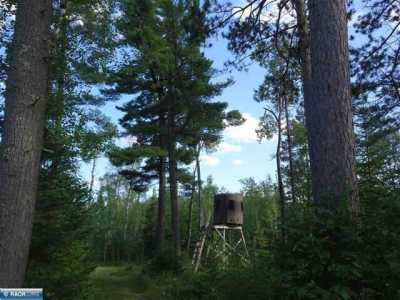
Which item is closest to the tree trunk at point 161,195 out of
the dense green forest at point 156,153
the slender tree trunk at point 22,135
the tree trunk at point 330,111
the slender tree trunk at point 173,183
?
the slender tree trunk at point 173,183

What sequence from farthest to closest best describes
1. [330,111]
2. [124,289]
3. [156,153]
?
[156,153]
[124,289]
[330,111]

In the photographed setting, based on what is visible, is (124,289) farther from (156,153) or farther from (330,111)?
(330,111)

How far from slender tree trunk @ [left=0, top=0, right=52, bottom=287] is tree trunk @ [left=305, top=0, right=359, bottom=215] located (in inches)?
122

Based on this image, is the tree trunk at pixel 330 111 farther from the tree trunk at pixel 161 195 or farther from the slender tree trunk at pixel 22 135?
the tree trunk at pixel 161 195

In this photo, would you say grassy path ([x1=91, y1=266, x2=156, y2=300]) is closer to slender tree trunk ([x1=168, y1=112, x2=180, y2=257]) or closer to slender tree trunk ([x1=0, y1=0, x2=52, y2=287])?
slender tree trunk ([x1=168, y1=112, x2=180, y2=257])

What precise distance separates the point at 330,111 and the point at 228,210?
13.8 meters

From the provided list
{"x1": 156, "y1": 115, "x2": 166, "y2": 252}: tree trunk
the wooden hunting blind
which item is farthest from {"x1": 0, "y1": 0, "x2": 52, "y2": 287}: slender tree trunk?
{"x1": 156, "y1": 115, "x2": 166, "y2": 252}: tree trunk

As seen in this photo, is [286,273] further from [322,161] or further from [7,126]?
[7,126]

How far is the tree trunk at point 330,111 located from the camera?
452 centimetres

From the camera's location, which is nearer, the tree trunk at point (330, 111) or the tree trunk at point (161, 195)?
the tree trunk at point (330, 111)

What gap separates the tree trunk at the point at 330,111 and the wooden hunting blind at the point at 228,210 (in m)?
13.5

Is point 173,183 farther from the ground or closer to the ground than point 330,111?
farther from the ground

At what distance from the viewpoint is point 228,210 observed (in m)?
18.3

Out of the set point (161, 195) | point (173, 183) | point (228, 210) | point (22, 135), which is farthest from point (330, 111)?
point (161, 195)
